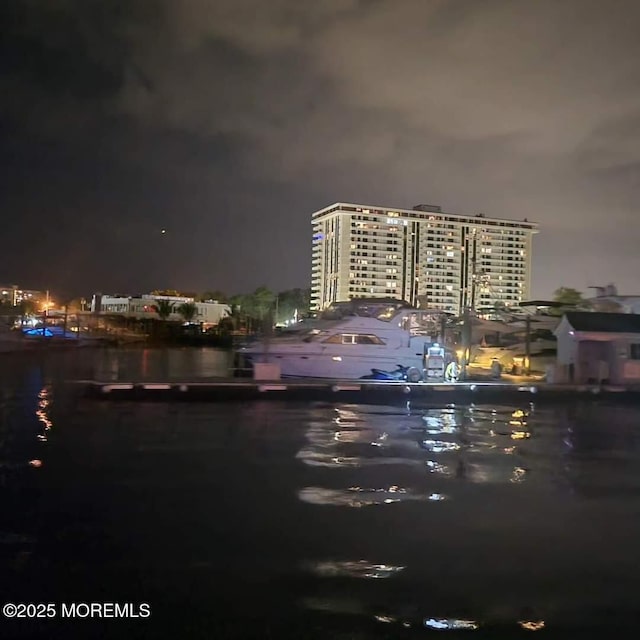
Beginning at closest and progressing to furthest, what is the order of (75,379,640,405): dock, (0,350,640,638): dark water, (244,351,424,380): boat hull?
1. (0,350,640,638): dark water
2. (75,379,640,405): dock
3. (244,351,424,380): boat hull

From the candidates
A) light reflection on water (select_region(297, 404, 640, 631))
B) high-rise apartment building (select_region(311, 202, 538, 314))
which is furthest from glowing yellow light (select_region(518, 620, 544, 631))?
high-rise apartment building (select_region(311, 202, 538, 314))

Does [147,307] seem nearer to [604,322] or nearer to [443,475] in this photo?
[604,322]

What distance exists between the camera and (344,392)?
2105 cm

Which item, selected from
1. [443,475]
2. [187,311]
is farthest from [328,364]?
[187,311]

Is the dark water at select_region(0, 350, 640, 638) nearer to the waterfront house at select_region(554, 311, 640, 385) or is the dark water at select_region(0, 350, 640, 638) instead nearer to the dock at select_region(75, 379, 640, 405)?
the dock at select_region(75, 379, 640, 405)

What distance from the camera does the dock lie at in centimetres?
1944

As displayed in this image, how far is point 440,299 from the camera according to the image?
123562 mm

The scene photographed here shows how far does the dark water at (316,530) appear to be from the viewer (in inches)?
210

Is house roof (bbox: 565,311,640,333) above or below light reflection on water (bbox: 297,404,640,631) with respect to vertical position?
above

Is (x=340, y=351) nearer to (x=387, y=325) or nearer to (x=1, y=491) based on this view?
(x=387, y=325)

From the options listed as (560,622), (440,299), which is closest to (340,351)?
(560,622)

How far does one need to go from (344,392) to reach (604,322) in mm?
10369

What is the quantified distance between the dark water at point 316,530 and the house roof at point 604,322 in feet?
38.4

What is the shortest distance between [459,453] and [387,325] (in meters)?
13.5
